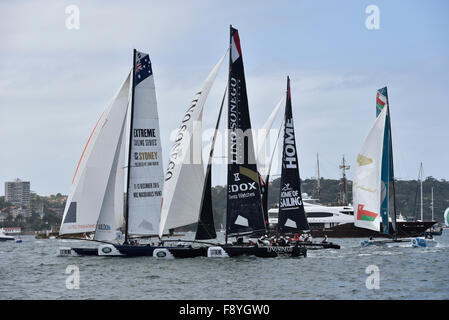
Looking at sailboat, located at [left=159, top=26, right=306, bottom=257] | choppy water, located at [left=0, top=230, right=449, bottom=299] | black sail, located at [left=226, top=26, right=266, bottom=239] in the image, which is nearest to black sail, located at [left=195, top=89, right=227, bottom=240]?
sailboat, located at [left=159, top=26, right=306, bottom=257]

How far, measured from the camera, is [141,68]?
116 feet

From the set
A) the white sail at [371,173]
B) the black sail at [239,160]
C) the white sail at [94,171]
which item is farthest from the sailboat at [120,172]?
the white sail at [371,173]

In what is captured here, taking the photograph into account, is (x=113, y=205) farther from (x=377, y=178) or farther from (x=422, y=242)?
(x=422, y=242)

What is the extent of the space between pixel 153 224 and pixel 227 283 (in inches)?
412

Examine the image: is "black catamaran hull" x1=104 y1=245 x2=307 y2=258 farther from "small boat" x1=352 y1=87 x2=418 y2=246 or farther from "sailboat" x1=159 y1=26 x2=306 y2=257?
"small boat" x1=352 y1=87 x2=418 y2=246

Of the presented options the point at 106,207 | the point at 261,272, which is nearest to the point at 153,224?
the point at 106,207

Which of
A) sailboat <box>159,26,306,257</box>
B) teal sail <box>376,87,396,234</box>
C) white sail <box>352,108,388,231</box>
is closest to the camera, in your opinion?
sailboat <box>159,26,306,257</box>

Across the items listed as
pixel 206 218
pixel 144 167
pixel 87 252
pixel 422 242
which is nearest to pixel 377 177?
pixel 422 242

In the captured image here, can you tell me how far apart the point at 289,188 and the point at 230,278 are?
1631cm

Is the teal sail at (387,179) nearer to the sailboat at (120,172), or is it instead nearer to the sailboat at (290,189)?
the sailboat at (290,189)

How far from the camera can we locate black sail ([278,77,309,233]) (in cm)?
4172

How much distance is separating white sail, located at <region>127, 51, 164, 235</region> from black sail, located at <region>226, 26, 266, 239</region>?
4.00 meters

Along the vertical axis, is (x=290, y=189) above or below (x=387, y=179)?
below
